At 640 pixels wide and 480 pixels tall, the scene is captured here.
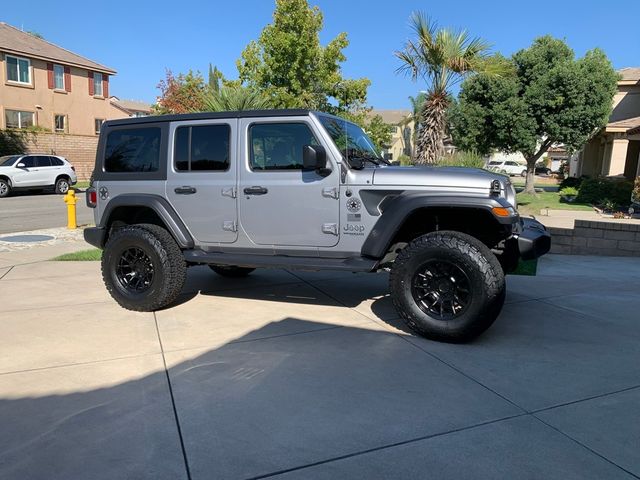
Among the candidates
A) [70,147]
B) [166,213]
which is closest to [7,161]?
[70,147]

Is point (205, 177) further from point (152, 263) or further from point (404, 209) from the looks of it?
point (404, 209)

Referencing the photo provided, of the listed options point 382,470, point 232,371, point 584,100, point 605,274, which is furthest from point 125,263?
point 584,100

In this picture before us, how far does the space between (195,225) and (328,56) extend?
59.2 ft

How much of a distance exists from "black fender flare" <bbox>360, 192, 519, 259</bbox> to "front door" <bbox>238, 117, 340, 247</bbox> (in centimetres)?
40

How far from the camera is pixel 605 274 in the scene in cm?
746

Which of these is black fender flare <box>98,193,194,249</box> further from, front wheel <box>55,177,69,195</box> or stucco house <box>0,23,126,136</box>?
stucco house <box>0,23,126,136</box>

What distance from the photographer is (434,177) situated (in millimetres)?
4457

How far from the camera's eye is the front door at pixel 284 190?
4805 mm

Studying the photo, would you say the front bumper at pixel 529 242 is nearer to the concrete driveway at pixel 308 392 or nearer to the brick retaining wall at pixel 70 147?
the concrete driveway at pixel 308 392

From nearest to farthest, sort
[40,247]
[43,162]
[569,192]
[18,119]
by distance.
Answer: [40,247] < [43,162] < [569,192] < [18,119]

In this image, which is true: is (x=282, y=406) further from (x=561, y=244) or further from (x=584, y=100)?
(x=584, y=100)

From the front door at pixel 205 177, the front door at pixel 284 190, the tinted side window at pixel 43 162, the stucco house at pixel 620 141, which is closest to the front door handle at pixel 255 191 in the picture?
the front door at pixel 284 190

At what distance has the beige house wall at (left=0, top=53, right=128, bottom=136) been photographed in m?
28.3

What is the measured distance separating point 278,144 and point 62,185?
64.7 feet
